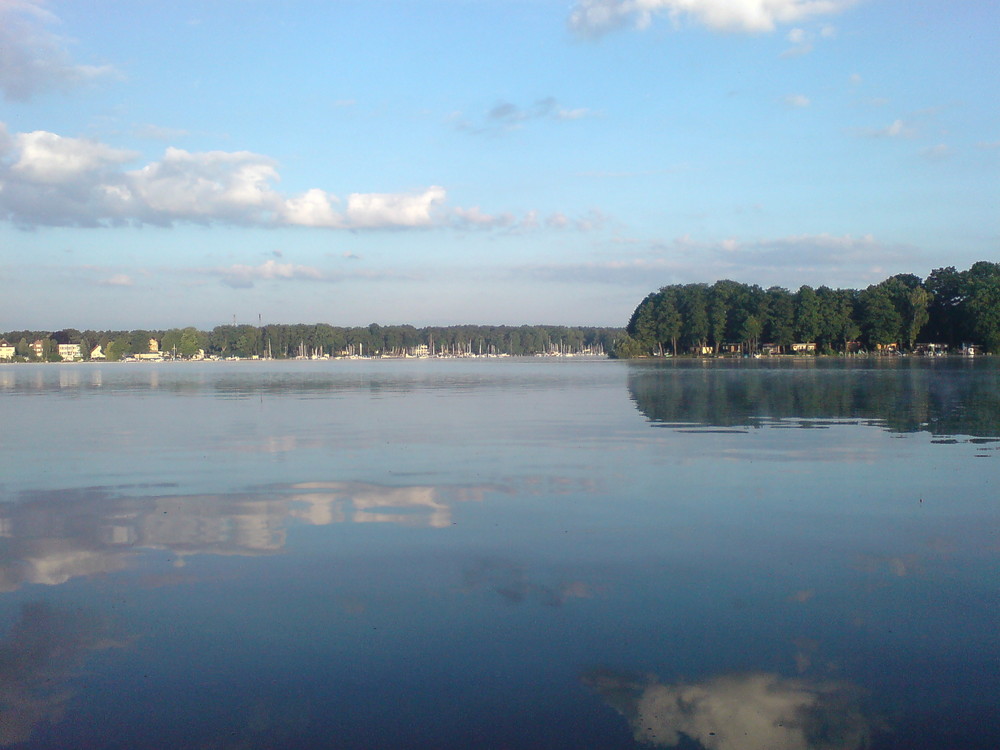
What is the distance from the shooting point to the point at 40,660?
22.8 ft

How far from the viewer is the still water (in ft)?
19.4

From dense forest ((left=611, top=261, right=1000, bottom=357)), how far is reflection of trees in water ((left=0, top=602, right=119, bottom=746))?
138576 mm

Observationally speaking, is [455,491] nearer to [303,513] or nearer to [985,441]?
[303,513]

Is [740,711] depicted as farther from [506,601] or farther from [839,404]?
[839,404]

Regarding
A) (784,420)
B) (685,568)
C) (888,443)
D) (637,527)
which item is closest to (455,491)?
(637,527)

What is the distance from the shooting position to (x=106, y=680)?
658cm

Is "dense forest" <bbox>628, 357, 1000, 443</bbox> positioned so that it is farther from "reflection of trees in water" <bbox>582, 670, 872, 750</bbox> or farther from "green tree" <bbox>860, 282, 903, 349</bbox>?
"green tree" <bbox>860, 282, 903, 349</bbox>

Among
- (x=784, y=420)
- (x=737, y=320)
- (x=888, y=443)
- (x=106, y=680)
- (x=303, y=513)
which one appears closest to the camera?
(x=106, y=680)

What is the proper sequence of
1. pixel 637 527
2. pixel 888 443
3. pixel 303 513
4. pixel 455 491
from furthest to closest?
pixel 888 443, pixel 455 491, pixel 303 513, pixel 637 527

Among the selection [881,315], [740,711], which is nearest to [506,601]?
[740,711]

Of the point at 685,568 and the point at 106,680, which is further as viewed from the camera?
the point at 685,568

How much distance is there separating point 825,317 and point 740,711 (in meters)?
150

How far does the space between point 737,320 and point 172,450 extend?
143324 millimetres

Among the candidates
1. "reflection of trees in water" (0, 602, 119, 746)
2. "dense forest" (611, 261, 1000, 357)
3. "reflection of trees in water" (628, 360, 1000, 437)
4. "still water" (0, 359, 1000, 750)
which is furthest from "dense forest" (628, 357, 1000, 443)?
"dense forest" (611, 261, 1000, 357)
